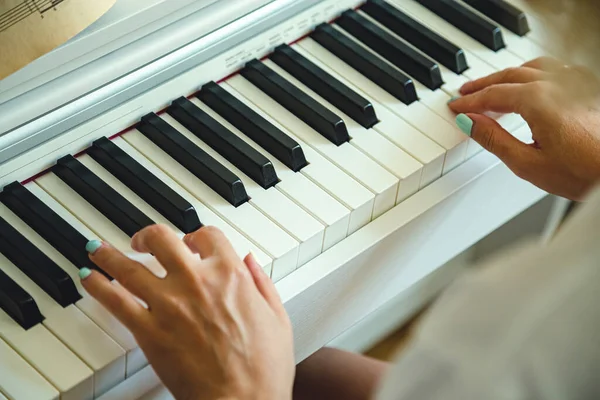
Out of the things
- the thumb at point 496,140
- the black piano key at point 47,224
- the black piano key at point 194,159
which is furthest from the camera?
the thumb at point 496,140

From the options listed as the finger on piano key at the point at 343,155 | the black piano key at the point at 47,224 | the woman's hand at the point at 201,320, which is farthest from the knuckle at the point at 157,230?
the finger on piano key at the point at 343,155

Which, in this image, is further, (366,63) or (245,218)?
A: (366,63)

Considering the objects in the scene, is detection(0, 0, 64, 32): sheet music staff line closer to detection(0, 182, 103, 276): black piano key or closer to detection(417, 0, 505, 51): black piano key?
detection(0, 182, 103, 276): black piano key

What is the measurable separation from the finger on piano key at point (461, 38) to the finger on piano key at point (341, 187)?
1.17 feet

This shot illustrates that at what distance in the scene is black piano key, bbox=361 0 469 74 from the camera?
157 centimetres

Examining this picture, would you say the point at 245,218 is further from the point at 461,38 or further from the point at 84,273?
the point at 461,38

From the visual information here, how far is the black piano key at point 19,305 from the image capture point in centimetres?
113

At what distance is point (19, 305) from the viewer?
3.69ft

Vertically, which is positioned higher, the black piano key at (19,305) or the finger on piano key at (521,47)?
the black piano key at (19,305)

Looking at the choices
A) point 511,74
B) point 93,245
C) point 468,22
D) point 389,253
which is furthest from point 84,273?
point 468,22

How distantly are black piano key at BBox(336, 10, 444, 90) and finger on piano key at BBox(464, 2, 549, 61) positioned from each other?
164 mm

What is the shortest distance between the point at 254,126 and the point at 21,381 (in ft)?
1.64

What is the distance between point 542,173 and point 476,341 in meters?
0.81

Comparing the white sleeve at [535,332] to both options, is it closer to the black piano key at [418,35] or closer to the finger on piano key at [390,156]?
the finger on piano key at [390,156]
